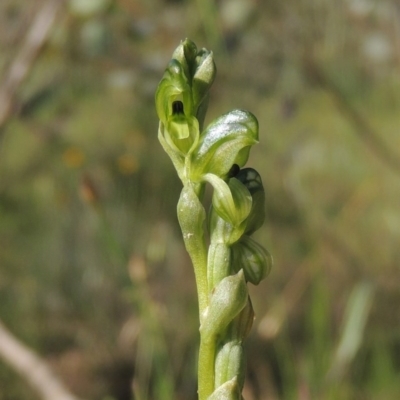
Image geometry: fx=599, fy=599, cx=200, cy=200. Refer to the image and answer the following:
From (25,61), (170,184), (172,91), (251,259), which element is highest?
(25,61)

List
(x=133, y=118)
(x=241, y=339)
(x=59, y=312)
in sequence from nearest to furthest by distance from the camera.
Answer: (x=241, y=339) → (x=59, y=312) → (x=133, y=118)

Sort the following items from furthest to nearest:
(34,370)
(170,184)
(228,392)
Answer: (170,184)
(34,370)
(228,392)

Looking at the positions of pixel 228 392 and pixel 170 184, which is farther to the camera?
pixel 170 184

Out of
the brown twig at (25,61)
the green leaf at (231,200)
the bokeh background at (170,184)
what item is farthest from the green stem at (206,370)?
the brown twig at (25,61)

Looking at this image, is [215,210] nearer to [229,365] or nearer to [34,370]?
→ [229,365]

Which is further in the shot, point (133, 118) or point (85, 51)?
point (133, 118)

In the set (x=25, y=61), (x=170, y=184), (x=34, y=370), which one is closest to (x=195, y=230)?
(x=34, y=370)

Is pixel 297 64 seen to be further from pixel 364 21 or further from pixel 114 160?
pixel 114 160

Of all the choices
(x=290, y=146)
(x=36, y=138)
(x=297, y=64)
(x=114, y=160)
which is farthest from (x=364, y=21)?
(x=36, y=138)
